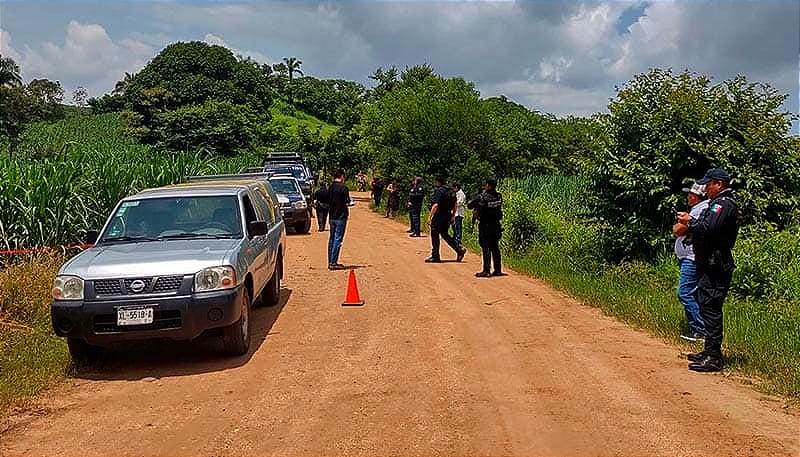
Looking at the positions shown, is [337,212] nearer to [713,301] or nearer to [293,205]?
[293,205]

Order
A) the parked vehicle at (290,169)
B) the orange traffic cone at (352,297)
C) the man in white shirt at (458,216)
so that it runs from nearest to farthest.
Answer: the orange traffic cone at (352,297), the man in white shirt at (458,216), the parked vehicle at (290,169)

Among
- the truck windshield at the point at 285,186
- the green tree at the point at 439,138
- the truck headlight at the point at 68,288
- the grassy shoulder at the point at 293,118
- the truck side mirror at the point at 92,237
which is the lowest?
the truck headlight at the point at 68,288

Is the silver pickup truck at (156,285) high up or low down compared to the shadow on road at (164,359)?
up

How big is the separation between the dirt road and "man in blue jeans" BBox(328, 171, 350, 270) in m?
4.73

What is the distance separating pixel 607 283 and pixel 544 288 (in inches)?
40.3

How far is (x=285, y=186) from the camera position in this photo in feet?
78.7

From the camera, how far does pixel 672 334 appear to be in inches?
360

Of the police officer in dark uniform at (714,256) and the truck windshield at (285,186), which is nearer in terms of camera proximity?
the police officer in dark uniform at (714,256)

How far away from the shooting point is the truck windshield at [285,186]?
77.8 ft

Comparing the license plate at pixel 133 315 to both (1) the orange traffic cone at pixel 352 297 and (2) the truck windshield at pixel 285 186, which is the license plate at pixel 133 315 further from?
(2) the truck windshield at pixel 285 186

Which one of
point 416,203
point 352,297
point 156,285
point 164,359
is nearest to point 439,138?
point 416,203

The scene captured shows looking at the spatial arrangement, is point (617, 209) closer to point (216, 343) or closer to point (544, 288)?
point (544, 288)

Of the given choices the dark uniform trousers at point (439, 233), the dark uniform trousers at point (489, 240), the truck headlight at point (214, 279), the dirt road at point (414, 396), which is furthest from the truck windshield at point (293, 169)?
the truck headlight at point (214, 279)

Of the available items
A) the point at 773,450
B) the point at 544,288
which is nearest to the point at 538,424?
the point at 773,450
